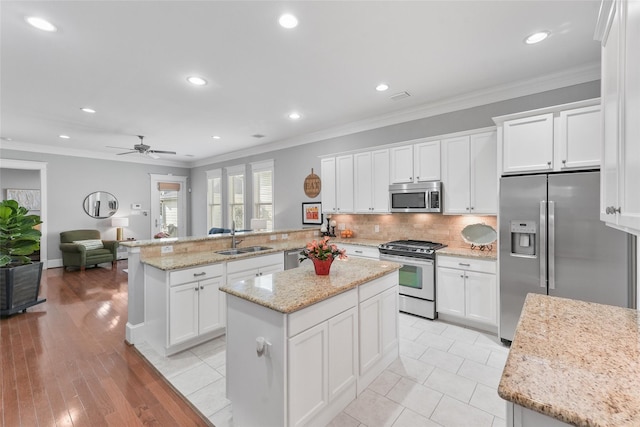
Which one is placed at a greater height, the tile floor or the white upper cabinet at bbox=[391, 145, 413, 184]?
the white upper cabinet at bbox=[391, 145, 413, 184]

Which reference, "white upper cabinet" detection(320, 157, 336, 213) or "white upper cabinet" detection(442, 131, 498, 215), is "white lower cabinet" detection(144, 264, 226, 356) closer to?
"white upper cabinet" detection(320, 157, 336, 213)

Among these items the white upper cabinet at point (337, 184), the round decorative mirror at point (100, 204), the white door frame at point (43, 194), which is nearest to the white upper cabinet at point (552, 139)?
the white upper cabinet at point (337, 184)

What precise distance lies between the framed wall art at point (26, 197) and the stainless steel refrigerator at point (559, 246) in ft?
37.5

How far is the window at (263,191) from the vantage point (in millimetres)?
6695

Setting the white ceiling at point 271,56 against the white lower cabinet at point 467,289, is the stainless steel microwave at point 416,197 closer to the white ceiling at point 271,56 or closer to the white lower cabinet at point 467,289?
the white lower cabinet at point 467,289

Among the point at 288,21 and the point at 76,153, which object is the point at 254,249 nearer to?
the point at 288,21

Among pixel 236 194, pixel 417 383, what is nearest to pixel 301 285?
pixel 417 383

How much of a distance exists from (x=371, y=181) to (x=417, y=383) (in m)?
2.86

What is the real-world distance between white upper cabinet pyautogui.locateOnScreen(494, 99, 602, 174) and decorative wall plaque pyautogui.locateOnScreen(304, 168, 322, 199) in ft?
10.7

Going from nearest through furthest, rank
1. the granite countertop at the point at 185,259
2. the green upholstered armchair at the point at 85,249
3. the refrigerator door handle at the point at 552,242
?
the refrigerator door handle at the point at 552,242, the granite countertop at the point at 185,259, the green upholstered armchair at the point at 85,249

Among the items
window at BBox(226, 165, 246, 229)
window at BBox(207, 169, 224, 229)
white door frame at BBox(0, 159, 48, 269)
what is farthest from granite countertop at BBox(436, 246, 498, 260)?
white door frame at BBox(0, 159, 48, 269)

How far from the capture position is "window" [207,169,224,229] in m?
8.12

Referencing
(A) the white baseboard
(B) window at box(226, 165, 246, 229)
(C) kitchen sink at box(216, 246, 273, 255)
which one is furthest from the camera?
(B) window at box(226, 165, 246, 229)

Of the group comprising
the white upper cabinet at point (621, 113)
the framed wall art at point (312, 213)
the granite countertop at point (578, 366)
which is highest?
the white upper cabinet at point (621, 113)
